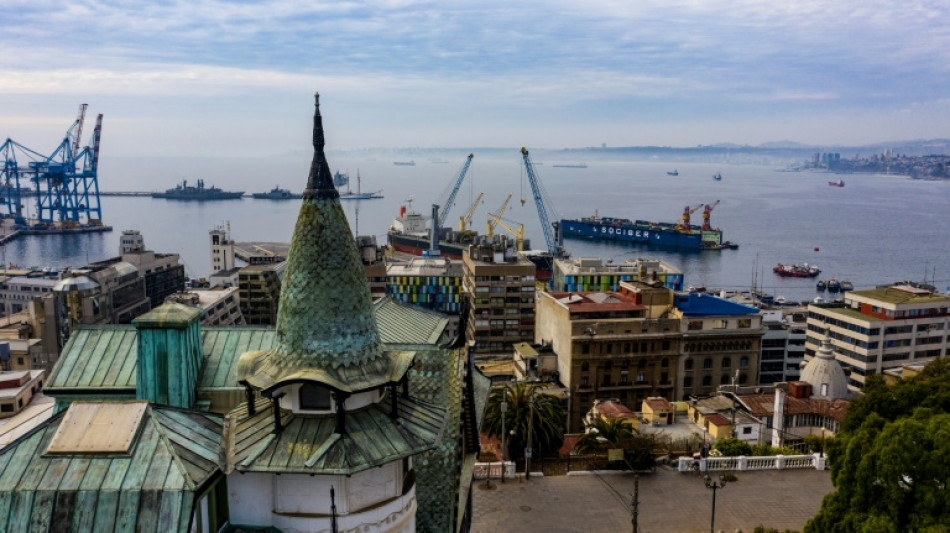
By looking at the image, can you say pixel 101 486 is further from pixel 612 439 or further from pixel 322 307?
pixel 612 439

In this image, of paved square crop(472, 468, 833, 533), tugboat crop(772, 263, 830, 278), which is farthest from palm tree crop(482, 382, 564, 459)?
tugboat crop(772, 263, 830, 278)

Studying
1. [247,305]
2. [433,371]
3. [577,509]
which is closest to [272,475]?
[433,371]

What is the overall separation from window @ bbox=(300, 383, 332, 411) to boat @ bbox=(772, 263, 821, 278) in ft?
610

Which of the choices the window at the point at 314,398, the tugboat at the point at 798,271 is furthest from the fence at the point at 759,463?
the tugboat at the point at 798,271

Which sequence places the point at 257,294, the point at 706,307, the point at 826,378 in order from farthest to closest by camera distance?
the point at 257,294
the point at 706,307
the point at 826,378

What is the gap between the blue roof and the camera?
246 ft

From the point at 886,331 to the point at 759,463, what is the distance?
152ft

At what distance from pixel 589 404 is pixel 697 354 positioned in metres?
12.4

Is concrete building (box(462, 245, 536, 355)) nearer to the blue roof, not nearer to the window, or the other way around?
the blue roof

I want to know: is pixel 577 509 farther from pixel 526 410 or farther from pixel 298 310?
pixel 298 310

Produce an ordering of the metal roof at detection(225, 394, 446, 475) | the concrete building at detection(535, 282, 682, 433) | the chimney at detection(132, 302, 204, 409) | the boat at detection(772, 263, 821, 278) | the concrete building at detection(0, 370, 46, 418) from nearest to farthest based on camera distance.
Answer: the metal roof at detection(225, 394, 446, 475) < the chimney at detection(132, 302, 204, 409) < the concrete building at detection(0, 370, 46, 418) < the concrete building at detection(535, 282, 682, 433) < the boat at detection(772, 263, 821, 278)

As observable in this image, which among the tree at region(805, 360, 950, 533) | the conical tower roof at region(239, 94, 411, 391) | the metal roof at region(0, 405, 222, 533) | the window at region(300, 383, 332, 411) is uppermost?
the conical tower roof at region(239, 94, 411, 391)

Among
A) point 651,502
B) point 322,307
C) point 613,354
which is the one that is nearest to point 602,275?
point 613,354

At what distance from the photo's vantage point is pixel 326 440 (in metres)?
13.3
